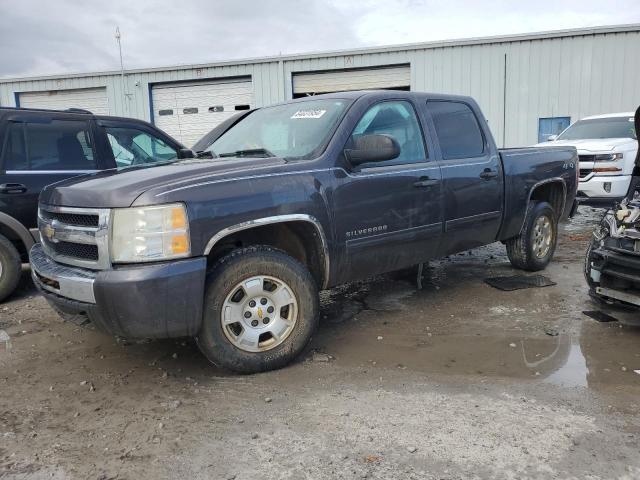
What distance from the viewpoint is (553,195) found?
20.4 feet

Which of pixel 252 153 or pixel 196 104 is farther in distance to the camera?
pixel 196 104

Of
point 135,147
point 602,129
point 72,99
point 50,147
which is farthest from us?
point 72,99

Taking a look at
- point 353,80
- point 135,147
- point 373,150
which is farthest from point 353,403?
point 353,80

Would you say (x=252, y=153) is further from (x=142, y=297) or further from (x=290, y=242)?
(x=142, y=297)

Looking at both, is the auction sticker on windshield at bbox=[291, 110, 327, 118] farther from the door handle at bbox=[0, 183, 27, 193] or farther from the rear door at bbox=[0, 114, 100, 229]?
the door handle at bbox=[0, 183, 27, 193]

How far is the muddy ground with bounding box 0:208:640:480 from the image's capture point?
2.51 m

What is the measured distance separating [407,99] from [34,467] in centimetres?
366

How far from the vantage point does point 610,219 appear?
4387 millimetres

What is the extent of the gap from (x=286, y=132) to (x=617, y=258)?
272cm

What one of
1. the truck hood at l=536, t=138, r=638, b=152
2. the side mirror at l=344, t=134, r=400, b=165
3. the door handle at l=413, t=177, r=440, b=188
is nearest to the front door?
the door handle at l=413, t=177, r=440, b=188

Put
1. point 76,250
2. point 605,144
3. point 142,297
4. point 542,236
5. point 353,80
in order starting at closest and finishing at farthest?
point 142,297
point 76,250
point 542,236
point 605,144
point 353,80

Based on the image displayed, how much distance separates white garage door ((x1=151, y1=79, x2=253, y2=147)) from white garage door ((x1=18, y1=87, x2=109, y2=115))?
6.66 ft

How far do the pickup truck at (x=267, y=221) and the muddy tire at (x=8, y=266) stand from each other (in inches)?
60.5

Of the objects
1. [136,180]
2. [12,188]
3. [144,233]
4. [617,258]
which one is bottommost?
[617,258]
